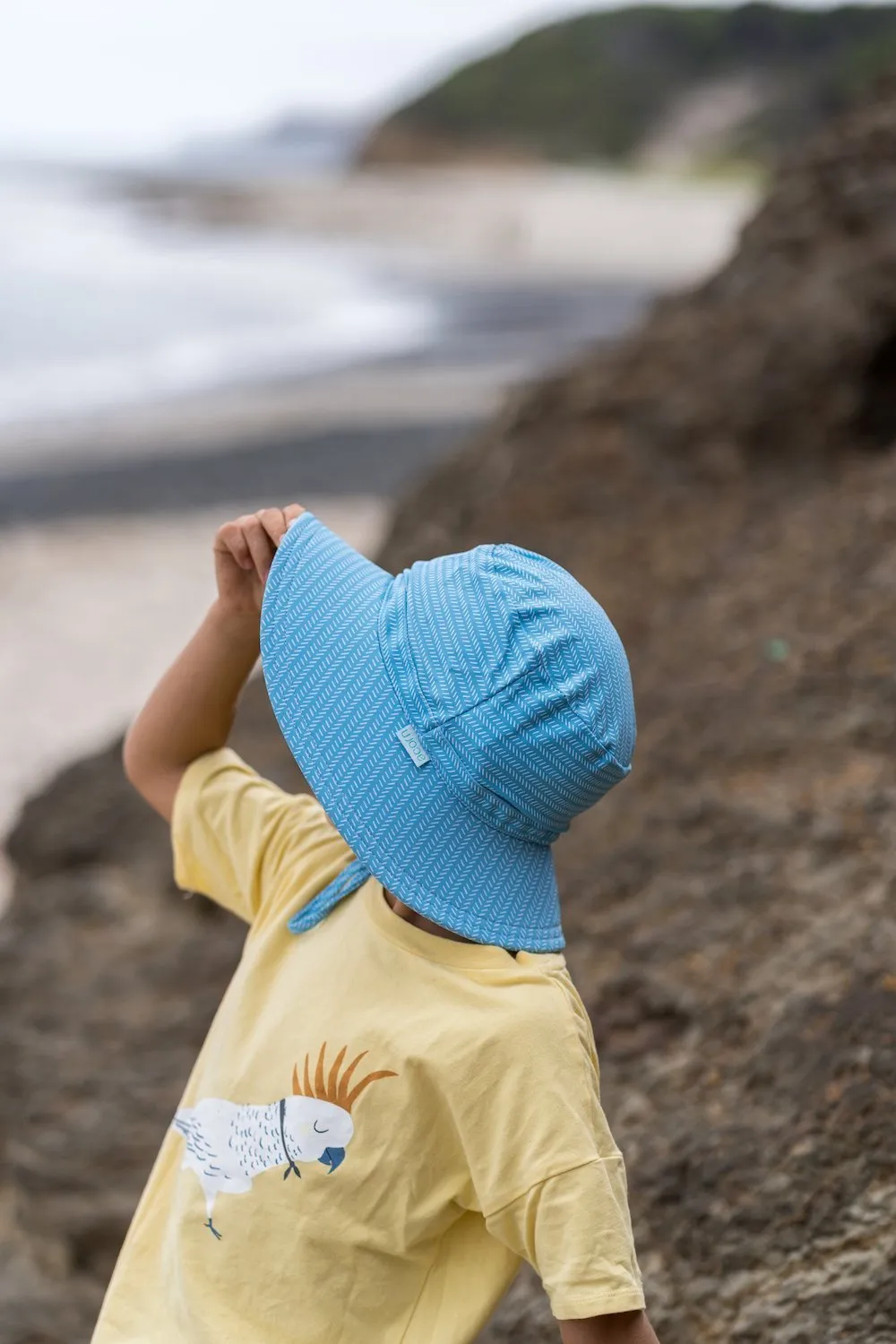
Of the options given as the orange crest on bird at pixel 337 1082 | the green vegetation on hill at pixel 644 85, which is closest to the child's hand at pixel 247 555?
the orange crest on bird at pixel 337 1082

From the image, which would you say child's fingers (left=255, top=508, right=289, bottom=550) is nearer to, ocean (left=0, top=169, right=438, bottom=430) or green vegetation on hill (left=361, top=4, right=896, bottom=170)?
ocean (left=0, top=169, right=438, bottom=430)

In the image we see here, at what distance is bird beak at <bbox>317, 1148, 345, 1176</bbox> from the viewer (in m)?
1.23

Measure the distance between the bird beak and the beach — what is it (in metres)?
4.02

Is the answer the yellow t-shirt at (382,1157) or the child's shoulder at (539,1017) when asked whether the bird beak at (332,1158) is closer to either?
the yellow t-shirt at (382,1157)

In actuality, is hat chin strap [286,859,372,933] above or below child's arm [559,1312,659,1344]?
above

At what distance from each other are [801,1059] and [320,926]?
2.88 ft

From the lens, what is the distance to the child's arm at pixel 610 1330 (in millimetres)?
1114

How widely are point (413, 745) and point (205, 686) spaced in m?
0.39

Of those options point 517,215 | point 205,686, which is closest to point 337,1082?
point 205,686

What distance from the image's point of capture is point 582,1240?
3.61 ft

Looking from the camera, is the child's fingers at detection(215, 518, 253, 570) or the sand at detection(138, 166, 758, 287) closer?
the child's fingers at detection(215, 518, 253, 570)

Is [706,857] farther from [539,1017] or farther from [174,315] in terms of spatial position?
[174,315]

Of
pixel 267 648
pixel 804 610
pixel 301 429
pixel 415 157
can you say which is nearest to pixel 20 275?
pixel 301 429

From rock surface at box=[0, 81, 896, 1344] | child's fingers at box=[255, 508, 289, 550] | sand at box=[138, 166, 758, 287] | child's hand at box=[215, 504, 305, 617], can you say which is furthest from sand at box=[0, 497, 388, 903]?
sand at box=[138, 166, 758, 287]
